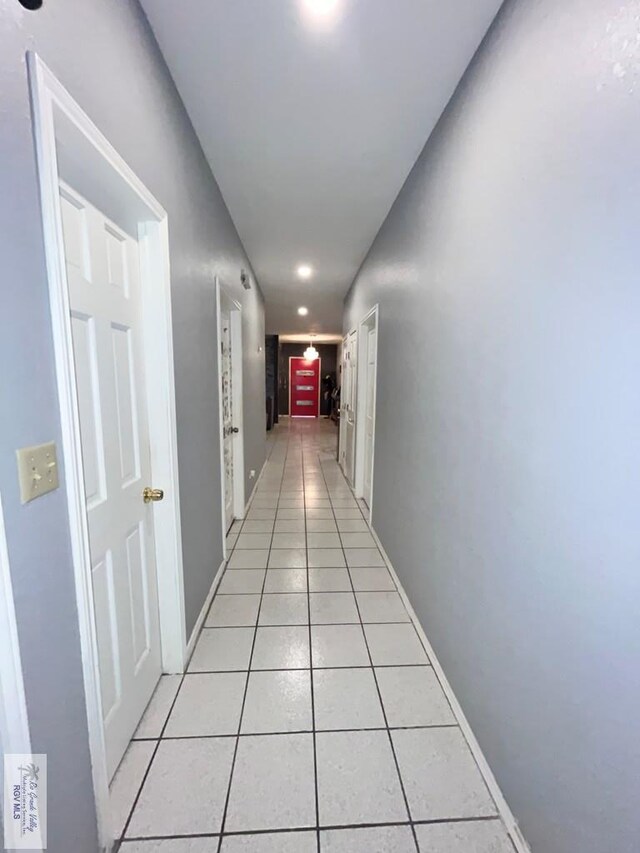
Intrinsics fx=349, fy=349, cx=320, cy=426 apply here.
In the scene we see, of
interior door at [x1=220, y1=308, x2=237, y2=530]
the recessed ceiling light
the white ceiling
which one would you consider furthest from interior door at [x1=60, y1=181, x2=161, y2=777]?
interior door at [x1=220, y1=308, x2=237, y2=530]

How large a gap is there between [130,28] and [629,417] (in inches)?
72.7

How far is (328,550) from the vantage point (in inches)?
113

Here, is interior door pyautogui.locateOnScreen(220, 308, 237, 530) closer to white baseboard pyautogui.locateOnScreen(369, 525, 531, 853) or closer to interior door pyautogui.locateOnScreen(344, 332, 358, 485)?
interior door pyautogui.locateOnScreen(344, 332, 358, 485)

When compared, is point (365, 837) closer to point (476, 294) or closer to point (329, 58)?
point (476, 294)

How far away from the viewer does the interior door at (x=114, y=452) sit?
1.07 meters

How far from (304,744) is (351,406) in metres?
3.85

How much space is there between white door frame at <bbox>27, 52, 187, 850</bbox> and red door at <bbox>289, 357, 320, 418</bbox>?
1106 cm

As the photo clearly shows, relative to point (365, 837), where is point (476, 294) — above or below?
above

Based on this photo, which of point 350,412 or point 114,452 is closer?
Answer: point 114,452

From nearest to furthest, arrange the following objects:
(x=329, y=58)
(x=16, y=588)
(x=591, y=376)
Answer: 1. (x=16, y=588)
2. (x=591, y=376)
3. (x=329, y=58)

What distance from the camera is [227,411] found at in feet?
10.3

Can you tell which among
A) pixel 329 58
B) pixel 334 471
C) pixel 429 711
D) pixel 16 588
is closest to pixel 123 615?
pixel 16 588

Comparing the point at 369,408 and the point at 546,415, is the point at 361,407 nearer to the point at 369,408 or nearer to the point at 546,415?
the point at 369,408

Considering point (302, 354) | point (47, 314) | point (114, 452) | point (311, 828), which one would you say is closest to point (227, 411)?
point (114, 452)
